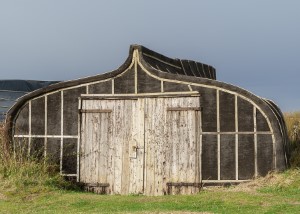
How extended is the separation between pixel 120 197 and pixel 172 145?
208cm

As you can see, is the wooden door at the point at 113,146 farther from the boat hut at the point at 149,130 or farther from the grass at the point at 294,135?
the grass at the point at 294,135

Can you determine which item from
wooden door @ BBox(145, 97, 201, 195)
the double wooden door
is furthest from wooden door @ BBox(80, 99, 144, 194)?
wooden door @ BBox(145, 97, 201, 195)

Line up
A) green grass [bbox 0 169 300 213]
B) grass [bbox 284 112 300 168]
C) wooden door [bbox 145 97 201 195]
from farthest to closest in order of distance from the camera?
grass [bbox 284 112 300 168]
wooden door [bbox 145 97 201 195]
green grass [bbox 0 169 300 213]

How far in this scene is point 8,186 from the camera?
49.4ft

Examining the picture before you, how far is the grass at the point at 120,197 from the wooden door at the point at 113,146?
76cm

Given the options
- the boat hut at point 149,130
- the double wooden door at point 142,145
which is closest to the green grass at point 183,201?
the boat hut at point 149,130

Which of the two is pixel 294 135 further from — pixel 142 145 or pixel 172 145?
pixel 142 145

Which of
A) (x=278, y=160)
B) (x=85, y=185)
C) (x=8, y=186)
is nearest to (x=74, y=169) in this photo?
(x=85, y=185)

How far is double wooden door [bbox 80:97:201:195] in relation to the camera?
619 inches

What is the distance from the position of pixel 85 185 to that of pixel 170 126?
2.94 meters

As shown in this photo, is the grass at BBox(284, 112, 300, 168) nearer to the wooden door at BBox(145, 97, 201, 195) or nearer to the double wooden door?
the wooden door at BBox(145, 97, 201, 195)

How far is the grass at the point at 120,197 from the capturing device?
40.7 feet

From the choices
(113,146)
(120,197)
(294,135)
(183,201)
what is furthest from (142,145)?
(294,135)

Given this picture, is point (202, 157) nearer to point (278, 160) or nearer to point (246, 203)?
point (278, 160)
